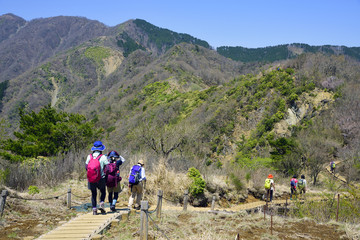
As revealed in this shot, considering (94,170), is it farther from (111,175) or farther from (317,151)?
(317,151)

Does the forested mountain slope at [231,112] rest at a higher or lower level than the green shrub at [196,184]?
higher

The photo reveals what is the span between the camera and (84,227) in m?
6.18

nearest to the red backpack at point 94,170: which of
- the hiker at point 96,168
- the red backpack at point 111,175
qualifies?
the hiker at point 96,168

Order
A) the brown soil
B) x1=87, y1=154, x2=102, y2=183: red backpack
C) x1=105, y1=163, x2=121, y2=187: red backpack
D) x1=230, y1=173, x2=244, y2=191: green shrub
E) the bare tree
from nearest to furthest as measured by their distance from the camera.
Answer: the brown soil → x1=87, y1=154, x2=102, y2=183: red backpack → x1=105, y1=163, x2=121, y2=187: red backpack → x1=230, y1=173, x2=244, y2=191: green shrub → the bare tree

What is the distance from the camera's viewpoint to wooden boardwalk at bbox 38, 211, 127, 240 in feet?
18.5

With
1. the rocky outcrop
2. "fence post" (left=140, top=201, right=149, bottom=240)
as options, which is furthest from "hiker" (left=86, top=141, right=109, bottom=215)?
the rocky outcrop

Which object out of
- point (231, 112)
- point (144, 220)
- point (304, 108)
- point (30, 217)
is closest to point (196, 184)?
point (30, 217)

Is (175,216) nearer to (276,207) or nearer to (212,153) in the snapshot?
(276,207)

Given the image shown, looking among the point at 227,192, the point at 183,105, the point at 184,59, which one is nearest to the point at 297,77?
the point at 183,105

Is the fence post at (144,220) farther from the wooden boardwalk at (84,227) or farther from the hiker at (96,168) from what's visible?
the hiker at (96,168)

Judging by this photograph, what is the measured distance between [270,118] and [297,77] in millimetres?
8891

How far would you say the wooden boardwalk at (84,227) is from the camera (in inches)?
223

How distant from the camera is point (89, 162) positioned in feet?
21.8

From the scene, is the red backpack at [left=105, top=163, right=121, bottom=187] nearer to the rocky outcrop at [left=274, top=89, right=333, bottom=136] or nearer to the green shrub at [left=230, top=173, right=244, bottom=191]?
the green shrub at [left=230, top=173, right=244, bottom=191]
